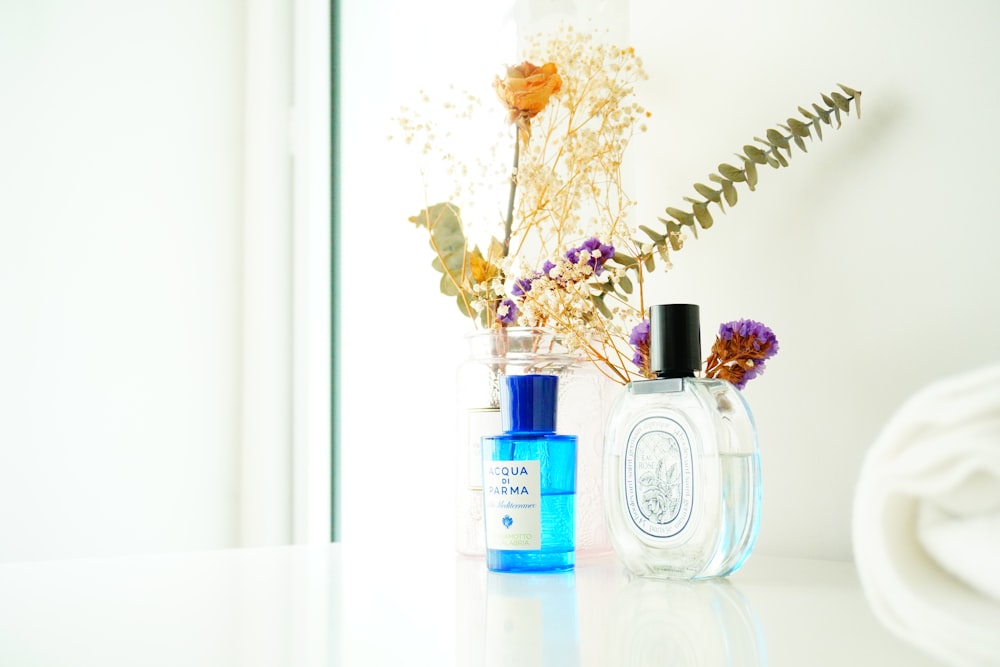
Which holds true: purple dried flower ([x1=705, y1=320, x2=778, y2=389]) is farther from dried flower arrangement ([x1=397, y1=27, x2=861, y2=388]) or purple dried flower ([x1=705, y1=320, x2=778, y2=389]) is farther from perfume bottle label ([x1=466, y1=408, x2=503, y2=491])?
perfume bottle label ([x1=466, y1=408, x2=503, y2=491])

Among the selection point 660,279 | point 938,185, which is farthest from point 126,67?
point 938,185

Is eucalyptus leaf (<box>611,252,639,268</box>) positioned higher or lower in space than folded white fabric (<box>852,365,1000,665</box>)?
higher

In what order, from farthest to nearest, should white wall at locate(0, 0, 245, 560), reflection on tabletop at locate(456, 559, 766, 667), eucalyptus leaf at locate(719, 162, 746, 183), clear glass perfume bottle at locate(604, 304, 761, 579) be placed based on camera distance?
white wall at locate(0, 0, 245, 560) < eucalyptus leaf at locate(719, 162, 746, 183) < clear glass perfume bottle at locate(604, 304, 761, 579) < reflection on tabletop at locate(456, 559, 766, 667)

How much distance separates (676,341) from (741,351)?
5cm

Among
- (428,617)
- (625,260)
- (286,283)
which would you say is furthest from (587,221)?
(286,283)

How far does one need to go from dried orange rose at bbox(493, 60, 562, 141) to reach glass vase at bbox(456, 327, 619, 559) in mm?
198

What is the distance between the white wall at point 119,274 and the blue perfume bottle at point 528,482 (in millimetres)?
1029

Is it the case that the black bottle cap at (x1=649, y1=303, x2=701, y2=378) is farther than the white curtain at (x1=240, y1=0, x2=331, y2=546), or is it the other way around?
the white curtain at (x1=240, y1=0, x2=331, y2=546)

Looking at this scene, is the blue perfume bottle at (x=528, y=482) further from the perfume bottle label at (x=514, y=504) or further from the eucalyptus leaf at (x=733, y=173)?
the eucalyptus leaf at (x=733, y=173)

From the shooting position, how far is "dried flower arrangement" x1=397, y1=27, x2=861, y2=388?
643 millimetres

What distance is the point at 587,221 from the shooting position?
91 cm

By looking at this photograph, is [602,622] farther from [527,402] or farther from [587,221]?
[587,221]

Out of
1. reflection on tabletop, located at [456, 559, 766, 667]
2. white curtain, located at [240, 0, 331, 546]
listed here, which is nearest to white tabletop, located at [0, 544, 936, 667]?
reflection on tabletop, located at [456, 559, 766, 667]

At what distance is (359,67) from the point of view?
1528 mm
